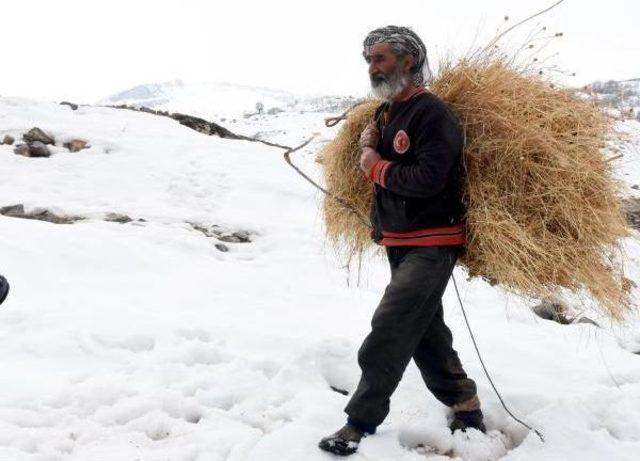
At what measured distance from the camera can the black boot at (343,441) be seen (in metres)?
2.59

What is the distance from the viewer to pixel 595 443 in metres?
2.83

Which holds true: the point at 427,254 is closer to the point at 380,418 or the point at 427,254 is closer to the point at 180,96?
the point at 380,418

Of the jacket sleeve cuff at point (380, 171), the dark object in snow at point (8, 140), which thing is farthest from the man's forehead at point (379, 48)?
the dark object in snow at point (8, 140)

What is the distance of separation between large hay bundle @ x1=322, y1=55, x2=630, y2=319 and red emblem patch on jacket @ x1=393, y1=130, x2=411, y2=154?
0.32m

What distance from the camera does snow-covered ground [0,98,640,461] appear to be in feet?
9.09

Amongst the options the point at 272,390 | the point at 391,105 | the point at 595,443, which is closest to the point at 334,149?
the point at 391,105

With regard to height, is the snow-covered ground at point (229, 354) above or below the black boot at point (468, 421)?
below

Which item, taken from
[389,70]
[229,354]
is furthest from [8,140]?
[389,70]

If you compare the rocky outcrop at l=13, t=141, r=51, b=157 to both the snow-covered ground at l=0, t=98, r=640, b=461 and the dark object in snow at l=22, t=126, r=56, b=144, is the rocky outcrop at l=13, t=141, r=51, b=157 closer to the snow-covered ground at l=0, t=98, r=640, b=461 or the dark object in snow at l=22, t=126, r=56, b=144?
the dark object in snow at l=22, t=126, r=56, b=144

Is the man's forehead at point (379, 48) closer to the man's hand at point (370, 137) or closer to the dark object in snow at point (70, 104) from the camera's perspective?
the man's hand at point (370, 137)

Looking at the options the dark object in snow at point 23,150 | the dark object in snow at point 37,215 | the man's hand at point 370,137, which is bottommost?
the dark object in snow at point 37,215

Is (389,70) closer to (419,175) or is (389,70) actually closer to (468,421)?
(419,175)

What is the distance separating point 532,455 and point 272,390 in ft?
4.91

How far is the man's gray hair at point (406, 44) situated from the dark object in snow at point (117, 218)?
5.11 metres
